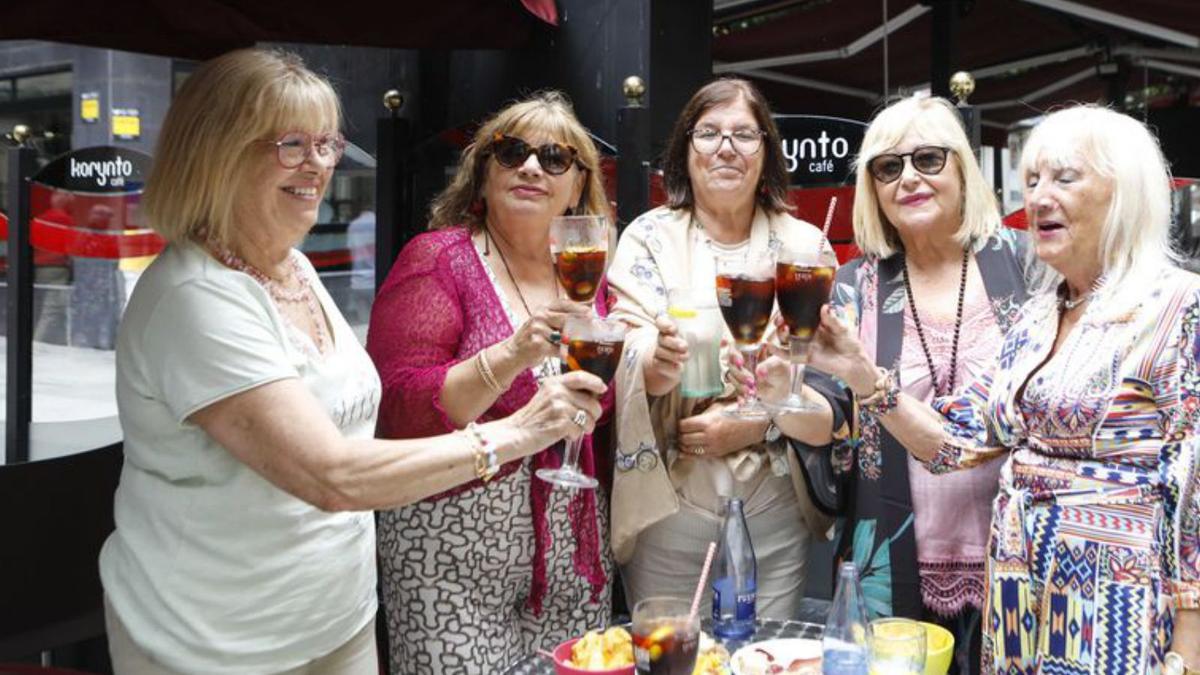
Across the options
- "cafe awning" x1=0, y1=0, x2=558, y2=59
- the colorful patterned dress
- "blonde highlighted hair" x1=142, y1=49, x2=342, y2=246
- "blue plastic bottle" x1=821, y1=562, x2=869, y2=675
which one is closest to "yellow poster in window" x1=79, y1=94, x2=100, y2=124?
"cafe awning" x1=0, y1=0, x2=558, y2=59

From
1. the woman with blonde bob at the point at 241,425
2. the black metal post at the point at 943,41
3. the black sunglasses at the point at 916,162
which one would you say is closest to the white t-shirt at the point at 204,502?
the woman with blonde bob at the point at 241,425

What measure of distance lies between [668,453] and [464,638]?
2.09ft

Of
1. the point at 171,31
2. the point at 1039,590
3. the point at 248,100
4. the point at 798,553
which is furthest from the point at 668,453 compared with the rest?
the point at 171,31

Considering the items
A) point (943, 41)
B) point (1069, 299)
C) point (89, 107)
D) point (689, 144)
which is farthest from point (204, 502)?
point (89, 107)

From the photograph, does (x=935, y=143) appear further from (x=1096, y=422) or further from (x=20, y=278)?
(x=20, y=278)

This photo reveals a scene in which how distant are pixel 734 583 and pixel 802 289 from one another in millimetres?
612

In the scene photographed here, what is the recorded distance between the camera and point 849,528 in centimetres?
270

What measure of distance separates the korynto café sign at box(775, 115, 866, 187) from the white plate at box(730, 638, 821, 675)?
1835 mm

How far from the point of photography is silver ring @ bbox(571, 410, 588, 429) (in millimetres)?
1896

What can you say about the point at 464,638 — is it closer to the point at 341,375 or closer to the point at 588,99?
the point at 341,375

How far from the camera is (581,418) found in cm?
191

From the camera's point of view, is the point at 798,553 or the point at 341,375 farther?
the point at 798,553

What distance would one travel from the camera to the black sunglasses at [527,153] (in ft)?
8.57

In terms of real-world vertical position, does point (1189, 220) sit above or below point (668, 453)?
above
